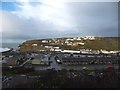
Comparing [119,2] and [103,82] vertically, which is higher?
[119,2]

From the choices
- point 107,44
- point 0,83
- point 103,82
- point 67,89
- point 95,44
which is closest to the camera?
point 67,89

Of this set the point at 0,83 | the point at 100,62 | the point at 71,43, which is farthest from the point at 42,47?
the point at 0,83

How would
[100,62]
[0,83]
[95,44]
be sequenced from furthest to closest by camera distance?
1. [95,44]
2. [100,62]
3. [0,83]

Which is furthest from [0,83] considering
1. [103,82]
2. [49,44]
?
[49,44]

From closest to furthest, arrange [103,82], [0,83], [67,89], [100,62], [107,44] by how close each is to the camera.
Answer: [67,89], [103,82], [0,83], [100,62], [107,44]

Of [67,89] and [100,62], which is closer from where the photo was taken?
[67,89]

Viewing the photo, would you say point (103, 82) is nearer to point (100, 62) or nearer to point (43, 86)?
point (43, 86)

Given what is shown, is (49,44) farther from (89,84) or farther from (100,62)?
(89,84)

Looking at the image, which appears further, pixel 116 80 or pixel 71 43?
pixel 71 43

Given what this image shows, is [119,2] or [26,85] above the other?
[119,2]
